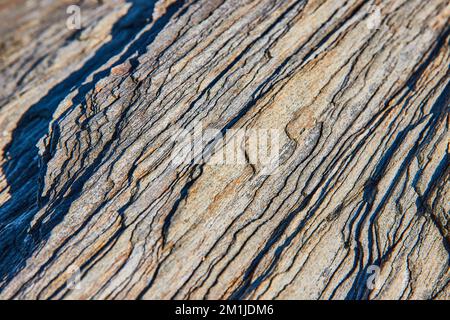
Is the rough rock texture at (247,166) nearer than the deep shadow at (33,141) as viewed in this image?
Yes

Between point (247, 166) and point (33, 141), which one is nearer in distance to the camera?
point (247, 166)

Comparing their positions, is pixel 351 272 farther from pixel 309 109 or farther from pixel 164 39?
pixel 164 39

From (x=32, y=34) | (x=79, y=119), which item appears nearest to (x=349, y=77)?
(x=79, y=119)

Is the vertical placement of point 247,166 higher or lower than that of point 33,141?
lower

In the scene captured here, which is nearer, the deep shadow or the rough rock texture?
the rough rock texture
